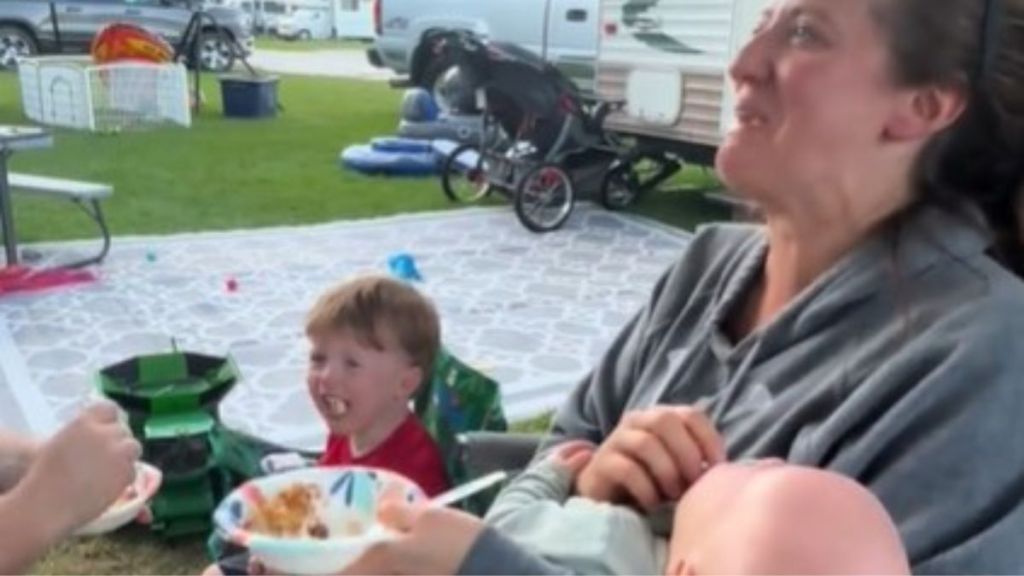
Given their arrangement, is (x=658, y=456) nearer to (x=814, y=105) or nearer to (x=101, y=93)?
(x=814, y=105)

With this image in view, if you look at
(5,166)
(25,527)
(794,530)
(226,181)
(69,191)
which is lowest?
(226,181)

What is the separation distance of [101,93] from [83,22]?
18.3 ft

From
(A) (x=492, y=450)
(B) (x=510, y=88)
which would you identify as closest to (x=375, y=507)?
(A) (x=492, y=450)

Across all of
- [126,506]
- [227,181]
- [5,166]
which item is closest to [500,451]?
[126,506]

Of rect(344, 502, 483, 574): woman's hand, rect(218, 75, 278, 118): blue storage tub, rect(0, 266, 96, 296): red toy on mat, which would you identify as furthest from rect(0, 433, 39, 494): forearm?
rect(218, 75, 278, 118): blue storage tub

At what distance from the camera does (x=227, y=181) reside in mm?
7363

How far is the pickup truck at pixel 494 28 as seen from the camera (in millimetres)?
9500

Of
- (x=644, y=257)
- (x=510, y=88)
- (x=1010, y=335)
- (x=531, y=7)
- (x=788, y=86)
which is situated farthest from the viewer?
(x=531, y=7)

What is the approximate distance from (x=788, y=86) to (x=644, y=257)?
15.1 feet

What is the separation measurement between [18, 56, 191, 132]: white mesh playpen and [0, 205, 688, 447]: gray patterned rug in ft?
13.1

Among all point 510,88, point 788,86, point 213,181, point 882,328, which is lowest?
point 213,181

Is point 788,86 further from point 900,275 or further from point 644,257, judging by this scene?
point 644,257

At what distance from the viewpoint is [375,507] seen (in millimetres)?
1257

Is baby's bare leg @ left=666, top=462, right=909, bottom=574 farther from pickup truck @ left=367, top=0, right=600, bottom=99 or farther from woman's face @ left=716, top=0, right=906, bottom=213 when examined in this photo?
pickup truck @ left=367, top=0, right=600, bottom=99
